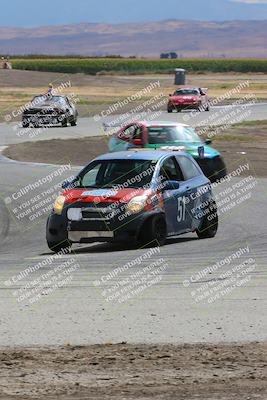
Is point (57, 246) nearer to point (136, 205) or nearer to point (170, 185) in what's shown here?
point (136, 205)

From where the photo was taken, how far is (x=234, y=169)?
31.0 m

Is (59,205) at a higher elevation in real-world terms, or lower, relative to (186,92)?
higher

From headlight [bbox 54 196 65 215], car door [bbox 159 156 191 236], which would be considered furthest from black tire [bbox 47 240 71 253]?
car door [bbox 159 156 191 236]

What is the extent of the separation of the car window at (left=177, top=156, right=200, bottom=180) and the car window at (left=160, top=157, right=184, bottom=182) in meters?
0.12

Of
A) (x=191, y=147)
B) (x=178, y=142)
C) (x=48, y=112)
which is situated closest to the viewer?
(x=191, y=147)

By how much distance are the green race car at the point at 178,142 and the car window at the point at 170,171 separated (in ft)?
28.8

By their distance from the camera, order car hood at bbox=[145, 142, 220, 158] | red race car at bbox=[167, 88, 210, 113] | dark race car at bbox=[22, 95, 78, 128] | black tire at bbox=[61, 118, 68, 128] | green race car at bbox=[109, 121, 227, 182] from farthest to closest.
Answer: red race car at bbox=[167, 88, 210, 113] → black tire at bbox=[61, 118, 68, 128] → dark race car at bbox=[22, 95, 78, 128] → green race car at bbox=[109, 121, 227, 182] → car hood at bbox=[145, 142, 220, 158]

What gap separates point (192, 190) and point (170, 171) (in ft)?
1.47

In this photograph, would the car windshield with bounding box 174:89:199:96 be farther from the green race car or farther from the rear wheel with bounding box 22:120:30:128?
the green race car

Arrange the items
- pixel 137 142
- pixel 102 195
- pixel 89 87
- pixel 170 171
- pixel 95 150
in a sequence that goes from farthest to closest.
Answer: pixel 89 87 < pixel 95 150 < pixel 137 142 < pixel 170 171 < pixel 102 195

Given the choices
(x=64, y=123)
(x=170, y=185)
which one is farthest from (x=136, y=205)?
(x=64, y=123)

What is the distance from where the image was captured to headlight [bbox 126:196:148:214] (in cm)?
1573

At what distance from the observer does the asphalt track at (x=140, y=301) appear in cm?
929

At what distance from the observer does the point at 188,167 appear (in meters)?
17.5
